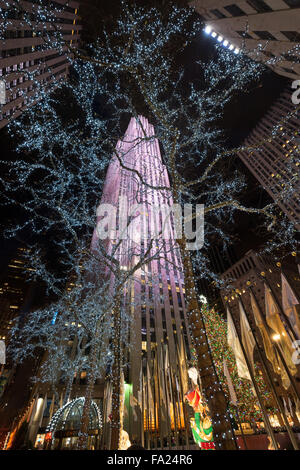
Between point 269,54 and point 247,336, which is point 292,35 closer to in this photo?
point 269,54

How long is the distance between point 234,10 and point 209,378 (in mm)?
24265

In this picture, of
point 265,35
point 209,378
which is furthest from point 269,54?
point 209,378

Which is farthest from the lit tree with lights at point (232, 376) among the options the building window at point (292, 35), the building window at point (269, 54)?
the building window at point (269, 54)

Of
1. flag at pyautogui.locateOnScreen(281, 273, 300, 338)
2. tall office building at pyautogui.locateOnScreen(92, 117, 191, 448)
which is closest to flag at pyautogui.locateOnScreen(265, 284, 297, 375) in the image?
flag at pyautogui.locateOnScreen(281, 273, 300, 338)

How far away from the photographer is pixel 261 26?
15367mm

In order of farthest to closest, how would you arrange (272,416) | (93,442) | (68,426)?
(272,416) < (93,442) < (68,426)

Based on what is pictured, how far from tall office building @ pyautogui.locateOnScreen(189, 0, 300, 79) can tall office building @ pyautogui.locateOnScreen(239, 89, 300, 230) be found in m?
5.13

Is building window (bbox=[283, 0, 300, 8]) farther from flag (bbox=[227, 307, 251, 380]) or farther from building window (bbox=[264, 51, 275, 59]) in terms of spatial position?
flag (bbox=[227, 307, 251, 380])

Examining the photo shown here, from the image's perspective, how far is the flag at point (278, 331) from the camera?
6176 millimetres

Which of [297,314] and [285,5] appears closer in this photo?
[297,314]

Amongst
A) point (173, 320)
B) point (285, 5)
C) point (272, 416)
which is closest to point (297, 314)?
point (285, 5)

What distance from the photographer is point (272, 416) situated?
23031 millimetres
